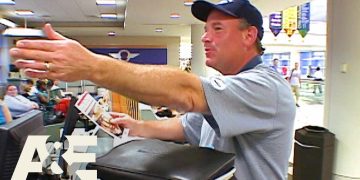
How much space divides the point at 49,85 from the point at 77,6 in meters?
2.28

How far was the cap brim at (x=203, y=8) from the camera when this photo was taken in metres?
1.07

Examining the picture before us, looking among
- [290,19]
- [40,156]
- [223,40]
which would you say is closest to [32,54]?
Result: [40,156]

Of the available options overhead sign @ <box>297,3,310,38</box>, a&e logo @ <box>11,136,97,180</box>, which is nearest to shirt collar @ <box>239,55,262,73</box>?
a&e logo @ <box>11,136,97,180</box>

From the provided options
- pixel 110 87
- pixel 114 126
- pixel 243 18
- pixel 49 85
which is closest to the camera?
pixel 110 87

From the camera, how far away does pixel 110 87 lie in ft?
2.43

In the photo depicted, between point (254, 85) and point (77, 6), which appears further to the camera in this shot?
point (77, 6)

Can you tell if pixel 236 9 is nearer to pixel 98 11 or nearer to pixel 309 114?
pixel 98 11

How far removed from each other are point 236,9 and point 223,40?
0.33 ft

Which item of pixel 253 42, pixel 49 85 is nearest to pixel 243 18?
pixel 253 42

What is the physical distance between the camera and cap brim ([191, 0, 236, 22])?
3.52 ft

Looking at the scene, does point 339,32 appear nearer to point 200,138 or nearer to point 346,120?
point 346,120

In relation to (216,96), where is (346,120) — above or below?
below

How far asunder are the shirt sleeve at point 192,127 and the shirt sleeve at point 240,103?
0.41 metres

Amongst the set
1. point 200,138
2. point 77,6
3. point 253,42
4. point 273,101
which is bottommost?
point 200,138
